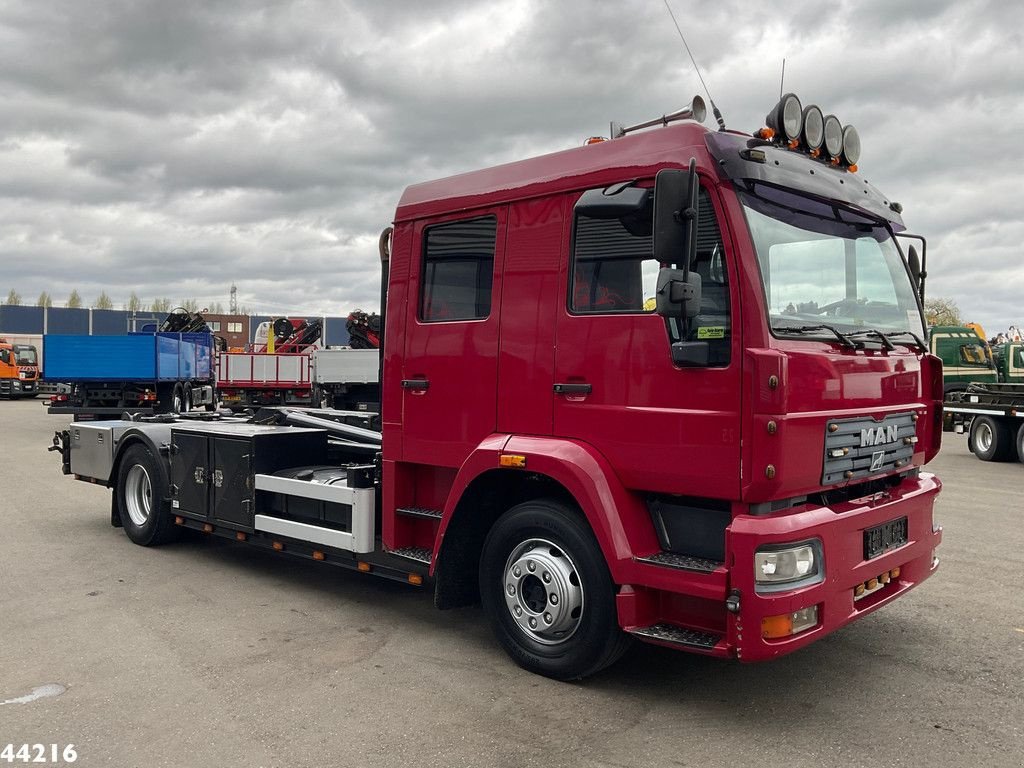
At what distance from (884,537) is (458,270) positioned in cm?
271

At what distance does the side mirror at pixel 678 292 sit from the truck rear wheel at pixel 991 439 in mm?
13936

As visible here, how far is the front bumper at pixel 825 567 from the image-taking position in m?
3.62

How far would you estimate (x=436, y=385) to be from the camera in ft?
16.3

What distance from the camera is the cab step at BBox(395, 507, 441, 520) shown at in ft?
16.5

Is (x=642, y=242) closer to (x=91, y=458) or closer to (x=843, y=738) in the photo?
(x=843, y=738)

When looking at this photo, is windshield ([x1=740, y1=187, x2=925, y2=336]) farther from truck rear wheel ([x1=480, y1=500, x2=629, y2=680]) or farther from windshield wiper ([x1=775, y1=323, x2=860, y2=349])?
truck rear wheel ([x1=480, y1=500, x2=629, y2=680])

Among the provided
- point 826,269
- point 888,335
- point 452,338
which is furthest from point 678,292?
point 452,338

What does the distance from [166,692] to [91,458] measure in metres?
4.81

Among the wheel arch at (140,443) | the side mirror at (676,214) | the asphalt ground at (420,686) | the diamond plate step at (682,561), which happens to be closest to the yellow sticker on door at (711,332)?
the side mirror at (676,214)

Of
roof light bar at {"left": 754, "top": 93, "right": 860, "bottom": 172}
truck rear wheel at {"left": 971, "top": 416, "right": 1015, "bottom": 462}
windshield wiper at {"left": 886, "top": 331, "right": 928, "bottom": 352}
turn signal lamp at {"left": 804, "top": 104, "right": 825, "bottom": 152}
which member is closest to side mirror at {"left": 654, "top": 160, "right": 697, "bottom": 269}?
roof light bar at {"left": 754, "top": 93, "right": 860, "bottom": 172}

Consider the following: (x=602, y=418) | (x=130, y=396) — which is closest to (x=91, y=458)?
(x=602, y=418)

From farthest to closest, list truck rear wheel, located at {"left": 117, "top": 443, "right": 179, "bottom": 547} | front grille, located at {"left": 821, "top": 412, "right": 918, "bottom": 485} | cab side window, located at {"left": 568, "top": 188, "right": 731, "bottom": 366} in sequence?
truck rear wheel, located at {"left": 117, "top": 443, "right": 179, "bottom": 547}
front grille, located at {"left": 821, "top": 412, "right": 918, "bottom": 485}
cab side window, located at {"left": 568, "top": 188, "right": 731, "bottom": 366}

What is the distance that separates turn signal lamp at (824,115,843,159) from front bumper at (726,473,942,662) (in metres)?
1.82

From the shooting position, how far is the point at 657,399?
399cm
